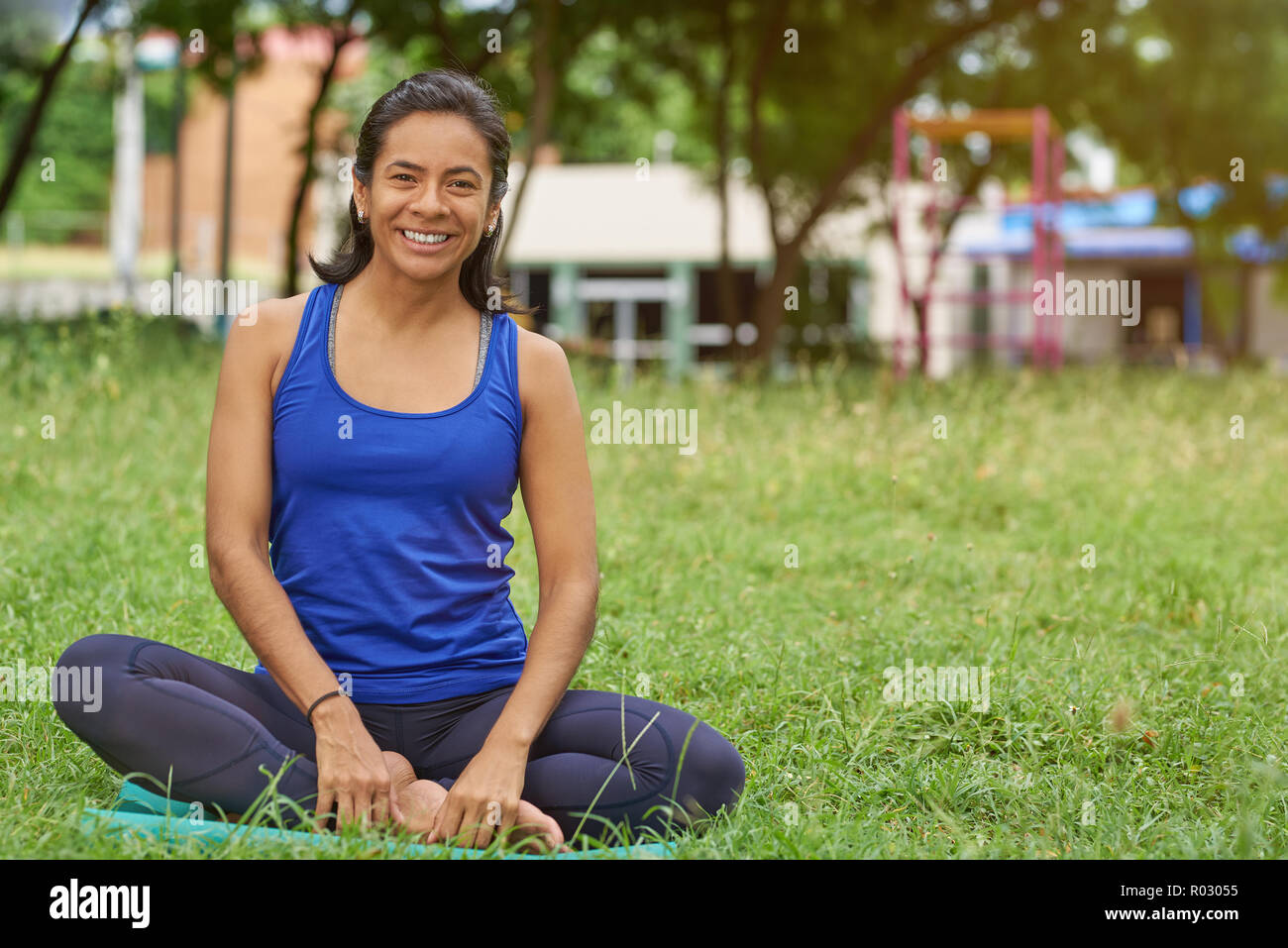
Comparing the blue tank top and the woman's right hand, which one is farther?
the blue tank top

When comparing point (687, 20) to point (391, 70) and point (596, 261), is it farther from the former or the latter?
point (596, 261)

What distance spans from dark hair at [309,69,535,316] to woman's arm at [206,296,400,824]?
25cm

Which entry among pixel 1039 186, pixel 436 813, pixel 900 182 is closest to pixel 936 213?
pixel 900 182

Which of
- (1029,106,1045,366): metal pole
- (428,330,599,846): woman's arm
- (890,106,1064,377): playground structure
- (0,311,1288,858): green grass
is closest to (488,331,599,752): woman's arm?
(428,330,599,846): woman's arm

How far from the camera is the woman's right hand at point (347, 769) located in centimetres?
270

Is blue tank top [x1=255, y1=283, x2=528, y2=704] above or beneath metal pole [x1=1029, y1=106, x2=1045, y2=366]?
beneath

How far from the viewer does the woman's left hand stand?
267 centimetres

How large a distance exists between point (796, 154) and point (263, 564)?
1865 cm

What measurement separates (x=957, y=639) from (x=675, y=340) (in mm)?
27656

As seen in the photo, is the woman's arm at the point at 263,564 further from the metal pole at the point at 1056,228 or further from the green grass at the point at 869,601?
the metal pole at the point at 1056,228

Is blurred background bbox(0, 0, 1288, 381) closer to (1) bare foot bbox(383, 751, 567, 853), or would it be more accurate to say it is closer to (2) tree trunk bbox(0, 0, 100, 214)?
(2) tree trunk bbox(0, 0, 100, 214)

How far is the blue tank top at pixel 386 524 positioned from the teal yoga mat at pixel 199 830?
1.07 ft

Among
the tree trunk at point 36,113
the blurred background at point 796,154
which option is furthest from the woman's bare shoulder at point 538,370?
the tree trunk at point 36,113

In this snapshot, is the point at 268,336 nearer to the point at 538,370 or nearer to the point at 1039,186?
the point at 538,370
